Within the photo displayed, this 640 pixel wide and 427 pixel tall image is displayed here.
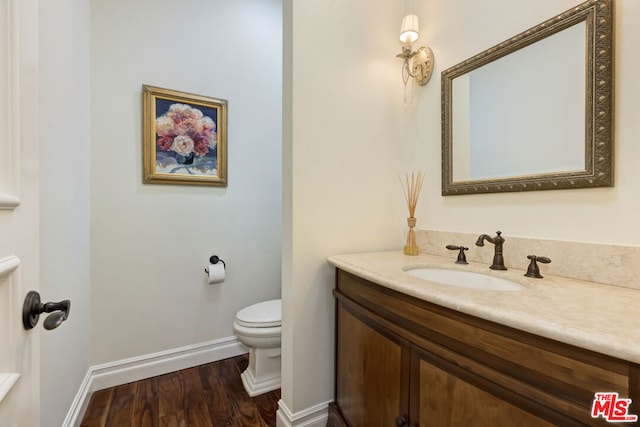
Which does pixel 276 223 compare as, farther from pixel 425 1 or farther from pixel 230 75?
pixel 425 1

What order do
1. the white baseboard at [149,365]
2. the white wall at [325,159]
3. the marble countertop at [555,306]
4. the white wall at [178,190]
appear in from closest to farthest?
1. the marble countertop at [555,306]
2. the white wall at [325,159]
3. the white baseboard at [149,365]
4. the white wall at [178,190]

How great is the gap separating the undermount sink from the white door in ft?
3.73

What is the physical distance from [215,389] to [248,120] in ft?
6.40

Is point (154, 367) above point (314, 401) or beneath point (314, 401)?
beneath

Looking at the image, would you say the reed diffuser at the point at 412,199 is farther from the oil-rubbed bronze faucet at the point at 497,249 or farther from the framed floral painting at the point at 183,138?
the framed floral painting at the point at 183,138

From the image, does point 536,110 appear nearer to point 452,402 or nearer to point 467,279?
point 467,279

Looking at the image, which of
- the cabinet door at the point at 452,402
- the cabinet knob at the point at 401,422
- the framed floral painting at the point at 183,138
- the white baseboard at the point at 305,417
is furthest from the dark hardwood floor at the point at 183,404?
the framed floral painting at the point at 183,138

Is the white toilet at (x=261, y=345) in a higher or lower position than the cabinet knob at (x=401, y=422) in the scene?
lower

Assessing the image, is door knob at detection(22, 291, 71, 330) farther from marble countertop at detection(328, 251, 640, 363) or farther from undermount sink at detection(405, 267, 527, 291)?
undermount sink at detection(405, 267, 527, 291)

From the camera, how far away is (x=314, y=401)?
1.35m

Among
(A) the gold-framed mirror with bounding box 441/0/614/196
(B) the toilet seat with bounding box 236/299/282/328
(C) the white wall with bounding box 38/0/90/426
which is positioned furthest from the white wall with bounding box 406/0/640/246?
(C) the white wall with bounding box 38/0/90/426

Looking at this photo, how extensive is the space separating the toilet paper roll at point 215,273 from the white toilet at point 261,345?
0.33m

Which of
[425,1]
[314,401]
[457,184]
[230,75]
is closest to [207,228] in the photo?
[230,75]

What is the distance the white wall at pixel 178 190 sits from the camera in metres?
1.75
